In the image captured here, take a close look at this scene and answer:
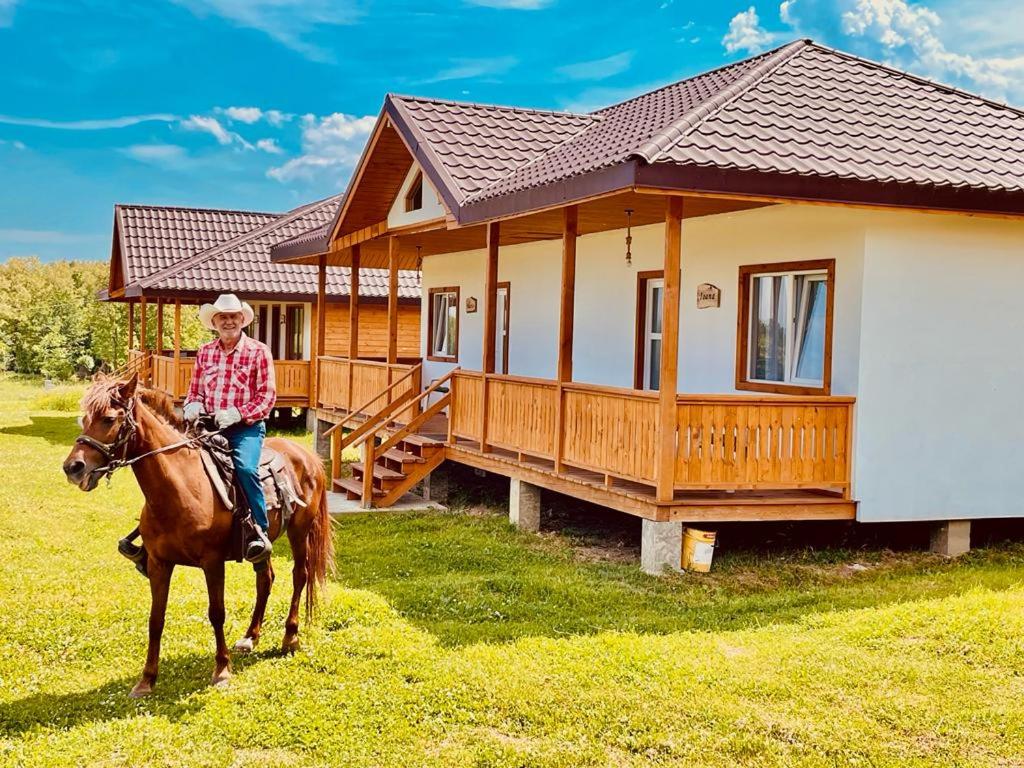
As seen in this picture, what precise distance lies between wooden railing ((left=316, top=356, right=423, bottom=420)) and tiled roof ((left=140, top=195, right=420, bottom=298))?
5.28m

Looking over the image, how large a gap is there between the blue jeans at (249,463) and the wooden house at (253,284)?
53.0 ft

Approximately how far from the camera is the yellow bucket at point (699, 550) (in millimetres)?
9820

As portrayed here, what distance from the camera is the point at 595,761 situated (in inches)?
228

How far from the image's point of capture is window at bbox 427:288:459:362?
1981cm

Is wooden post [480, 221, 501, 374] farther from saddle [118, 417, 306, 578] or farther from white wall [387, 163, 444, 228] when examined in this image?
saddle [118, 417, 306, 578]

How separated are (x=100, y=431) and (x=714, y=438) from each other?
18.2 ft

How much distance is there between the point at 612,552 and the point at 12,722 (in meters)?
6.27

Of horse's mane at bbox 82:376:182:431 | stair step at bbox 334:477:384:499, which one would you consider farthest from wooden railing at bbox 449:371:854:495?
horse's mane at bbox 82:376:182:431

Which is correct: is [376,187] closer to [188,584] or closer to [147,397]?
[188,584]

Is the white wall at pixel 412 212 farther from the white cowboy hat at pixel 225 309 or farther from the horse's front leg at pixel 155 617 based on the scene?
the horse's front leg at pixel 155 617

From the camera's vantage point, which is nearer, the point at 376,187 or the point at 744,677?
the point at 744,677

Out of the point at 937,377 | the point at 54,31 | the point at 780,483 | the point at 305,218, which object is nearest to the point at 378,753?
the point at 780,483

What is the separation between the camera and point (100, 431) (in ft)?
19.6

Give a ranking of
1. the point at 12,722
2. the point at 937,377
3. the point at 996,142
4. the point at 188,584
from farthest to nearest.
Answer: the point at 996,142
the point at 937,377
the point at 188,584
the point at 12,722
